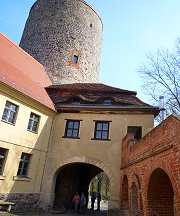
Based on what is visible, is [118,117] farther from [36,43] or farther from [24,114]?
[36,43]

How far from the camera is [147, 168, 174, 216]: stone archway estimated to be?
22.7 ft

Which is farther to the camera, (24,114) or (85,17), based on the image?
(85,17)

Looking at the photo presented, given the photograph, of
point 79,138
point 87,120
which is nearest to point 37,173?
point 79,138

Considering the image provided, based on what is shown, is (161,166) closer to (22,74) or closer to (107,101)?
(107,101)

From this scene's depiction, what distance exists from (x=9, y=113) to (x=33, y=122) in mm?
2007

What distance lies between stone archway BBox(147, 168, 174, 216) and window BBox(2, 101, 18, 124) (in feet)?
28.6

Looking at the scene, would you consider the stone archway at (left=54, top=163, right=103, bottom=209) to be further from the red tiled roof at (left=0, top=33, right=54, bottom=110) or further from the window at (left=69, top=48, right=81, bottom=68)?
the window at (left=69, top=48, right=81, bottom=68)

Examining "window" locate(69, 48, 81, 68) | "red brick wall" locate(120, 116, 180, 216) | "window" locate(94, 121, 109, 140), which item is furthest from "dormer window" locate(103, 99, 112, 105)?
"window" locate(69, 48, 81, 68)

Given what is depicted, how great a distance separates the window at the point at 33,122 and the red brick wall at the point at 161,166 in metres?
7.68

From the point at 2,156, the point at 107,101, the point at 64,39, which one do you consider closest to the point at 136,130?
the point at 107,101

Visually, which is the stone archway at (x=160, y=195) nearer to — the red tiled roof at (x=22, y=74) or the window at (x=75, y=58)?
the red tiled roof at (x=22, y=74)

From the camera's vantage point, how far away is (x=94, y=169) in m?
21.6

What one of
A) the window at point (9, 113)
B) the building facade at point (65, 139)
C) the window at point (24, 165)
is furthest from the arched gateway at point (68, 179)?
the window at point (9, 113)

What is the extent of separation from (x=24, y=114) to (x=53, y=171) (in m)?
4.18
